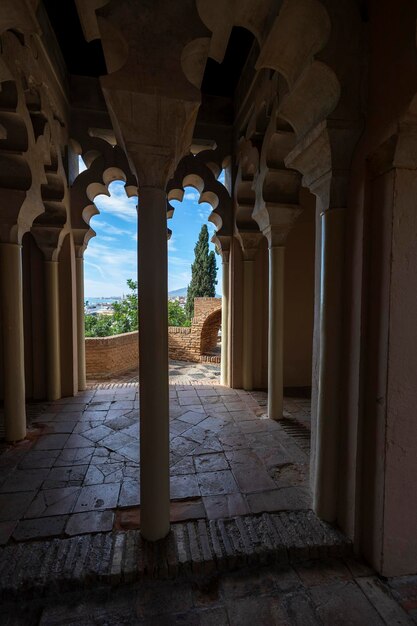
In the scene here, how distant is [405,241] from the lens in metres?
1.90

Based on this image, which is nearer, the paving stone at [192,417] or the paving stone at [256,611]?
the paving stone at [256,611]

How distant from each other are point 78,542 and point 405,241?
2958 millimetres

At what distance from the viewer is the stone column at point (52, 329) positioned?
16.6 feet

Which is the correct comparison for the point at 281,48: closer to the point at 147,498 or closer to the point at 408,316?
the point at 408,316

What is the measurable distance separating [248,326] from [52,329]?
3406 mm

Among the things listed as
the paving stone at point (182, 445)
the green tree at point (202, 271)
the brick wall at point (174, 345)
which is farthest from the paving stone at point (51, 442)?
the green tree at point (202, 271)

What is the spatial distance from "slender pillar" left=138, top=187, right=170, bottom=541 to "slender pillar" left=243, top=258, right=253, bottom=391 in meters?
3.64

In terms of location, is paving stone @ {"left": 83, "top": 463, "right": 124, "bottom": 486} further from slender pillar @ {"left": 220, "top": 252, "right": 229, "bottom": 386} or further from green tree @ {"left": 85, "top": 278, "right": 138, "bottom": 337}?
green tree @ {"left": 85, "top": 278, "right": 138, "bottom": 337}

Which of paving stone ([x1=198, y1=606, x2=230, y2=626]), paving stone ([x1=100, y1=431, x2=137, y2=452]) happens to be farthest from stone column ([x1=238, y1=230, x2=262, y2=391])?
paving stone ([x1=198, y1=606, x2=230, y2=626])

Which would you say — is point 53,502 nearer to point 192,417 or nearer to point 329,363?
point 192,417

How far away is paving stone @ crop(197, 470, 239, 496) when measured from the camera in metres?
2.74

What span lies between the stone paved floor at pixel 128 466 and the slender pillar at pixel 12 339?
1.06 feet

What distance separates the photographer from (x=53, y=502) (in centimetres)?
258

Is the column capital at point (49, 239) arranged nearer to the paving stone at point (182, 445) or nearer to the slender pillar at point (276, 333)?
the slender pillar at point (276, 333)
